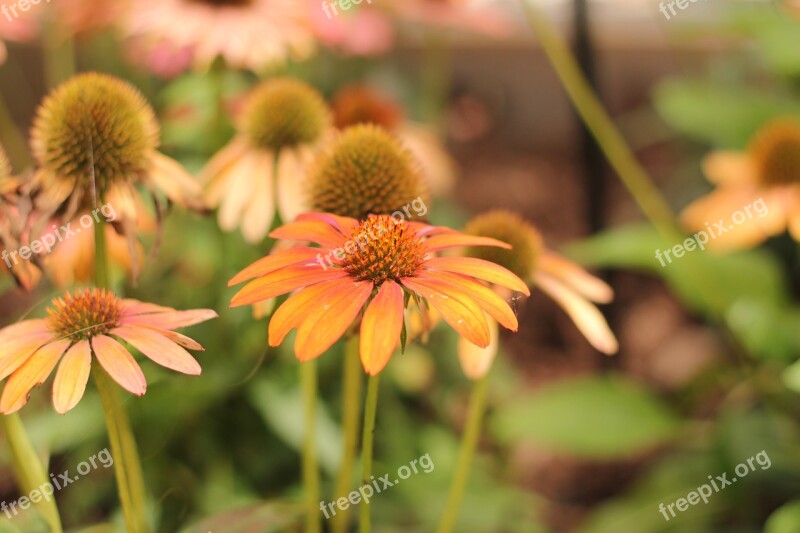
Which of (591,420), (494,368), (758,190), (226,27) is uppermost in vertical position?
(226,27)

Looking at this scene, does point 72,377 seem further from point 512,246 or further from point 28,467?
point 512,246

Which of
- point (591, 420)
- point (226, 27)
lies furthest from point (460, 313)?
point (591, 420)

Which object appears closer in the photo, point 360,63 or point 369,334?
point 369,334

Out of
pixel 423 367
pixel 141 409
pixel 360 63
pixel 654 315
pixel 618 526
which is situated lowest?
pixel 618 526

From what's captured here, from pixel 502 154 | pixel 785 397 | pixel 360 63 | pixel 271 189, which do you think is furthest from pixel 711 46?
pixel 271 189

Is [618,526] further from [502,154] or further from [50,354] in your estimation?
[502,154]
